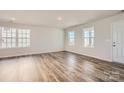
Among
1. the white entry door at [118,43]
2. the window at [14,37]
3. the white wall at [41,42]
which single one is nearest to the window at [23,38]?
the window at [14,37]

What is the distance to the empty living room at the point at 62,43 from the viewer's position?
409 centimetres

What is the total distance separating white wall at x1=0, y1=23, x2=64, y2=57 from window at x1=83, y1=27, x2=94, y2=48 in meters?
3.26

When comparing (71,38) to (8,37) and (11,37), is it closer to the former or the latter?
(11,37)

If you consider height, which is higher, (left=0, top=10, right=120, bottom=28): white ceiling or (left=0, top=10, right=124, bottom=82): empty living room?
(left=0, top=10, right=120, bottom=28): white ceiling

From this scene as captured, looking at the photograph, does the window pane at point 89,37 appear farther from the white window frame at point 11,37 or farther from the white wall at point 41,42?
the white window frame at point 11,37

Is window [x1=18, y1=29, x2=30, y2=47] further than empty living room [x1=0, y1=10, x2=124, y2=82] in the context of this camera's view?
Yes

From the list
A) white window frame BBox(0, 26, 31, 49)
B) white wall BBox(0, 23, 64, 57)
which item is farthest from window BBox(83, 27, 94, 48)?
white window frame BBox(0, 26, 31, 49)

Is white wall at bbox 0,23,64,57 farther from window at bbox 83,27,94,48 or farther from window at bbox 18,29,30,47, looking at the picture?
window at bbox 83,27,94,48

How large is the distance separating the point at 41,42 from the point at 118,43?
5799mm

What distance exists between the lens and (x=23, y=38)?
786 cm

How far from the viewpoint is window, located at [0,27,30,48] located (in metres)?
6.85

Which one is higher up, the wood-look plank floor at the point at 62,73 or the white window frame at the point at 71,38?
the white window frame at the point at 71,38
